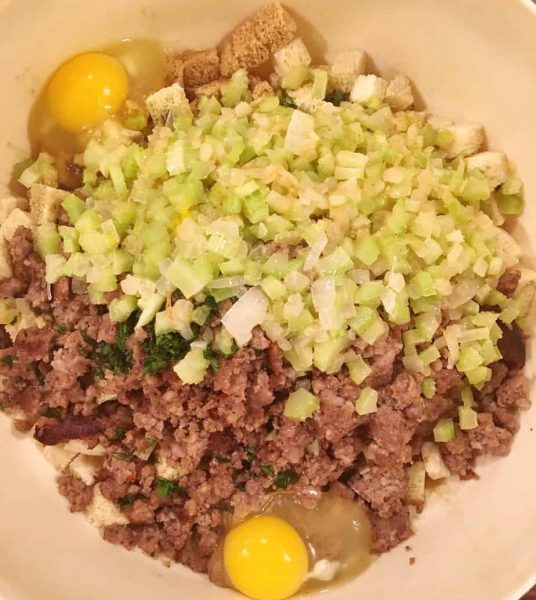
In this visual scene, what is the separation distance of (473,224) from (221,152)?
0.82m

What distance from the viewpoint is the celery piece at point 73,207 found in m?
2.42

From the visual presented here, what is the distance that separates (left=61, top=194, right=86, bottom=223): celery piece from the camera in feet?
7.95

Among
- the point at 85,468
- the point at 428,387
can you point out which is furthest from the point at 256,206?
the point at 85,468

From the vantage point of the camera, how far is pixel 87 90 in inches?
98.4

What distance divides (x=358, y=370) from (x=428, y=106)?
3.21ft

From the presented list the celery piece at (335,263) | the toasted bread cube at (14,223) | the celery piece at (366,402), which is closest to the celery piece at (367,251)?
the celery piece at (335,263)

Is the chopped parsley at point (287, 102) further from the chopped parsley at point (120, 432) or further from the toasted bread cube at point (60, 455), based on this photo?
the toasted bread cube at point (60, 455)

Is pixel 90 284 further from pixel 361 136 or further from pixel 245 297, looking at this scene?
pixel 361 136

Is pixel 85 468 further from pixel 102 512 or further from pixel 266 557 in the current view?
pixel 266 557

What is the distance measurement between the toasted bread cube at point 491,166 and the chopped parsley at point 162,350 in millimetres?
1069

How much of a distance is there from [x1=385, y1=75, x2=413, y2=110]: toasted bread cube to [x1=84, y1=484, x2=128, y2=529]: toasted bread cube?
5.14ft

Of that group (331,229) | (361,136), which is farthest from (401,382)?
(361,136)

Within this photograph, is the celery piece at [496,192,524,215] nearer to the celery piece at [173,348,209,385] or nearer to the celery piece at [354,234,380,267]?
the celery piece at [354,234,380,267]

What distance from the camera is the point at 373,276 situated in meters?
2.31
